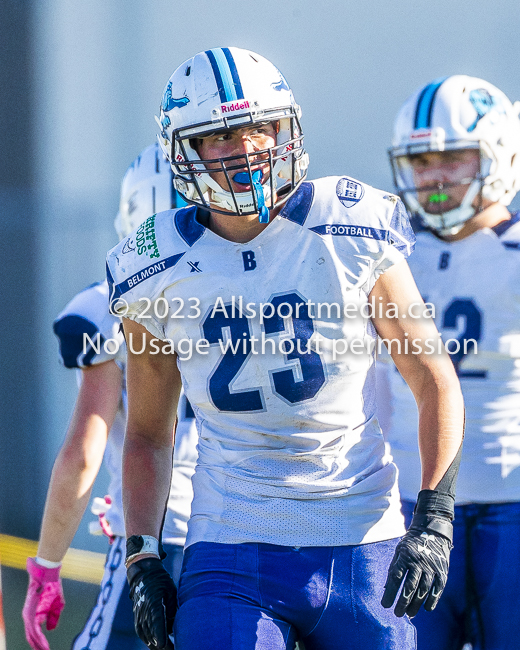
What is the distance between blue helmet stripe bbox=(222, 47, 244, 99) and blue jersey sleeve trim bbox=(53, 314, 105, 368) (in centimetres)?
87

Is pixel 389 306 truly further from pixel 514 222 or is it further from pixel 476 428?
pixel 514 222

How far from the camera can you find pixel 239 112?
1991 mm

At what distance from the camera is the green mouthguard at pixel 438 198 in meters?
3.02

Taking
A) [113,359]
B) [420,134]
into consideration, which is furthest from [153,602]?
[420,134]

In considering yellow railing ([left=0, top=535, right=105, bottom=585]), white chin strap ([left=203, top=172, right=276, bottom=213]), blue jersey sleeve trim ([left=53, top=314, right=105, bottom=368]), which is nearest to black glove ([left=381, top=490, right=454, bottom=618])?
white chin strap ([left=203, top=172, right=276, bottom=213])

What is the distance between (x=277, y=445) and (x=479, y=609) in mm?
1129

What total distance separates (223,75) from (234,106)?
9 centimetres

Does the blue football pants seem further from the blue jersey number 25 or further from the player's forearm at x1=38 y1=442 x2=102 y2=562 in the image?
the player's forearm at x1=38 y1=442 x2=102 y2=562

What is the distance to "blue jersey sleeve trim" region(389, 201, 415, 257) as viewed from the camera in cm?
192

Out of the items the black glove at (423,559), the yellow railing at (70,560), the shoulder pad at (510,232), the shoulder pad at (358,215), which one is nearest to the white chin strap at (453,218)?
the shoulder pad at (510,232)

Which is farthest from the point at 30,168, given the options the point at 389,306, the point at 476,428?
the point at 389,306

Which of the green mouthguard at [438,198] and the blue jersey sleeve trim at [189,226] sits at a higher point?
the green mouthguard at [438,198]

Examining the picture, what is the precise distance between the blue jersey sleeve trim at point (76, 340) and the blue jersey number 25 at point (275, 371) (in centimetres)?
74

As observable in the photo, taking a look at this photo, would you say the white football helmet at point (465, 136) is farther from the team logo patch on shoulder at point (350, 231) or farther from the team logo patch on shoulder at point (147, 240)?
the team logo patch on shoulder at point (147, 240)
